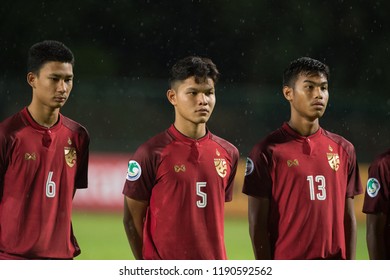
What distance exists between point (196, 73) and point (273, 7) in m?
5.83

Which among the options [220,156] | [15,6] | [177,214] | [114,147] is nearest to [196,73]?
[220,156]

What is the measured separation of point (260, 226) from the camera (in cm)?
297

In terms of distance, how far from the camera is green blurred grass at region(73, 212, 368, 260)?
667 centimetres

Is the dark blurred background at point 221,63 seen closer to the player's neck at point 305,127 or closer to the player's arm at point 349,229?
the player's neck at point 305,127

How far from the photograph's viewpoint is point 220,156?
3031 millimetres

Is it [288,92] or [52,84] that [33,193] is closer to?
[52,84]

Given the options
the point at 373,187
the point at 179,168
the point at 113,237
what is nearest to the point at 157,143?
the point at 179,168

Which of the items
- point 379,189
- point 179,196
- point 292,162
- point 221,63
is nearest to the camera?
point 179,196

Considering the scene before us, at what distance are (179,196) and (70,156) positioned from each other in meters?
0.49

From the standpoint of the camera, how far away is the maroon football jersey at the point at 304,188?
2961 millimetres

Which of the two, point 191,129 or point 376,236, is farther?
point 376,236

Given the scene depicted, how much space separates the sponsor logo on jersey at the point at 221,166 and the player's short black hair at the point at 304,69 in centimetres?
44

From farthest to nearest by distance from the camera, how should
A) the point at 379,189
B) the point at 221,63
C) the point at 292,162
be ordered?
the point at 221,63 → the point at 379,189 → the point at 292,162

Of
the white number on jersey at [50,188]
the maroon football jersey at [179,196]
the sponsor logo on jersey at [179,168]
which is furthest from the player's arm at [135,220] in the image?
the white number on jersey at [50,188]
